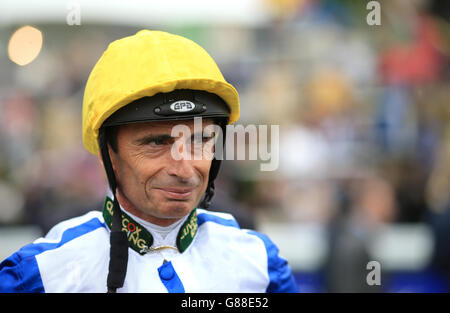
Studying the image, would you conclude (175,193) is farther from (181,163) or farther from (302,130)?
(302,130)

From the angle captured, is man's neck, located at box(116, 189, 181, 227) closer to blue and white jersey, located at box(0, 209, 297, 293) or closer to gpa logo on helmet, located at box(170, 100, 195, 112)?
blue and white jersey, located at box(0, 209, 297, 293)

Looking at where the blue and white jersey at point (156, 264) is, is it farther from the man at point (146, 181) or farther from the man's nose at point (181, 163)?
the man's nose at point (181, 163)

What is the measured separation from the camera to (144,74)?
1863 millimetres

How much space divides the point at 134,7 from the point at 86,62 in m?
0.96

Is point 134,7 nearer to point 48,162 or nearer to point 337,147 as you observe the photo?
point 48,162

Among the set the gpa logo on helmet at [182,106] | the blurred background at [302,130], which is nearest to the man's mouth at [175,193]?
the gpa logo on helmet at [182,106]

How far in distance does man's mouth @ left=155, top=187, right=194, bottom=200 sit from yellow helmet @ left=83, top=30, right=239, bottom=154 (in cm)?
31

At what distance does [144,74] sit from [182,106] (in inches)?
6.5

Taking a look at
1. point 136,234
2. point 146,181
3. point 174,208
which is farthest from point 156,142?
point 136,234

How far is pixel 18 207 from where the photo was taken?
5.67 meters

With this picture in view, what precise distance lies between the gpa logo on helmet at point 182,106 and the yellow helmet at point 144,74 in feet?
0.17

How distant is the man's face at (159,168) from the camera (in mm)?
1945

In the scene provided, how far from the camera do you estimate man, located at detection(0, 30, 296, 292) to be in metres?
1.89

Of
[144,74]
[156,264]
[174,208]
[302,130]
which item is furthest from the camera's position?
[302,130]
